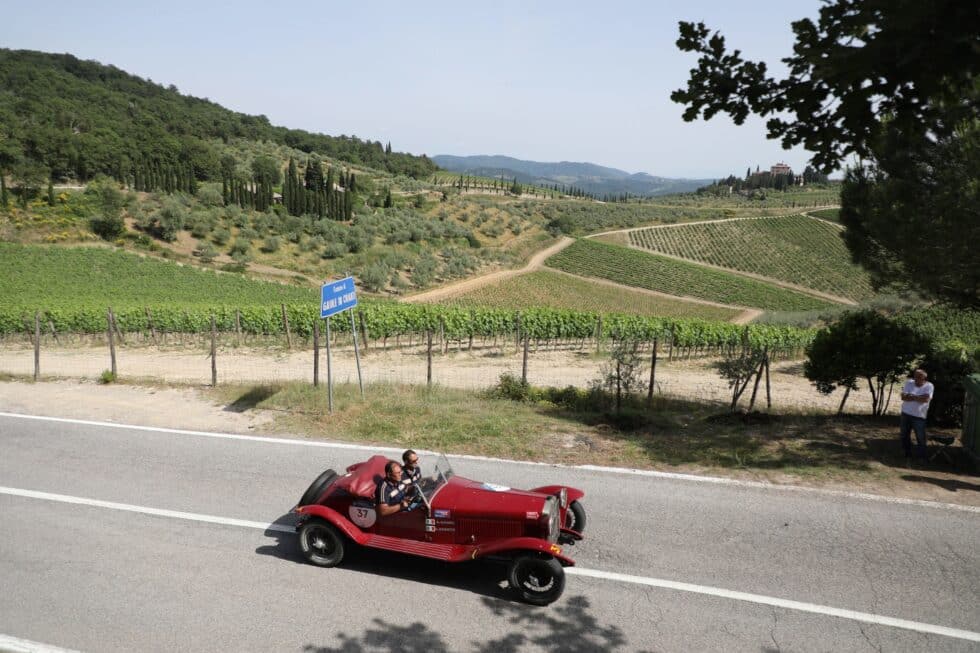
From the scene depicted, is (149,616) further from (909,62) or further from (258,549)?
(909,62)

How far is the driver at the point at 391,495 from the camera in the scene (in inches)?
260

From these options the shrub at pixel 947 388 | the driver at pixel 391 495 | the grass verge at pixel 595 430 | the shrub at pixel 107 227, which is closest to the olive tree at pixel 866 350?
the shrub at pixel 947 388

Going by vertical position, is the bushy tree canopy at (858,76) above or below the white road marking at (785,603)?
above

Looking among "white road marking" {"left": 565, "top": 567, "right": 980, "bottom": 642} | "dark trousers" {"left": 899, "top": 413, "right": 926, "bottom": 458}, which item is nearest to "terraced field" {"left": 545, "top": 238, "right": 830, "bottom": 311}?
"dark trousers" {"left": 899, "top": 413, "right": 926, "bottom": 458}

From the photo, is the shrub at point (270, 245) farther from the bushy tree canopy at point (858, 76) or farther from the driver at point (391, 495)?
the bushy tree canopy at point (858, 76)

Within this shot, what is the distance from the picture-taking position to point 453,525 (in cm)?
645

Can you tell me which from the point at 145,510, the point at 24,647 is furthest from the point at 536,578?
the point at 145,510

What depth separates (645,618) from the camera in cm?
591

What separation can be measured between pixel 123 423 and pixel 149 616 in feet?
24.4

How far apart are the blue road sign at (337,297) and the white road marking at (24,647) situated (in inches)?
282

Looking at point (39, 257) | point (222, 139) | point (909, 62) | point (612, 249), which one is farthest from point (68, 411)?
point (222, 139)

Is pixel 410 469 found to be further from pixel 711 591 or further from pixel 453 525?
pixel 711 591

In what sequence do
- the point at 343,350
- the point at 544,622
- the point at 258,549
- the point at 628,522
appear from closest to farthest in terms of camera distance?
the point at 544,622 < the point at 258,549 < the point at 628,522 < the point at 343,350

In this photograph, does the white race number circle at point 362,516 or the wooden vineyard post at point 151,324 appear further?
the wooden vineyard post at point 151,324
